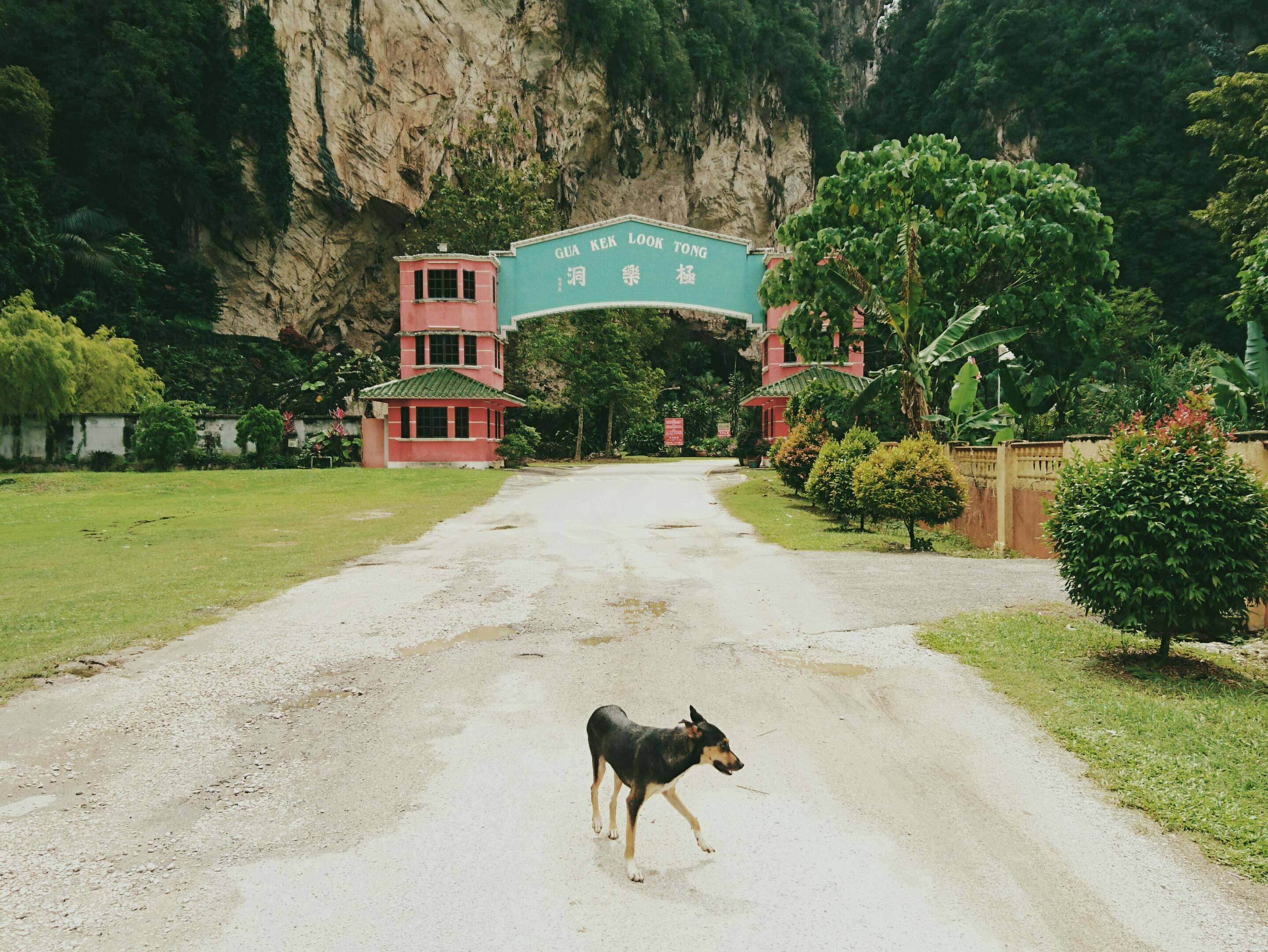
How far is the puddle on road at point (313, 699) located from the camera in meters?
6.33

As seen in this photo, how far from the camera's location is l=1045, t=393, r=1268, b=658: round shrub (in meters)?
6.51

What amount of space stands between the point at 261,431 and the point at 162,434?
3575 mm

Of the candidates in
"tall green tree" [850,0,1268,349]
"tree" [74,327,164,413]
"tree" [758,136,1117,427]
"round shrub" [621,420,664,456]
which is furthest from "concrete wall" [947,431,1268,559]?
"tall green tree" [850,0,1268,349]

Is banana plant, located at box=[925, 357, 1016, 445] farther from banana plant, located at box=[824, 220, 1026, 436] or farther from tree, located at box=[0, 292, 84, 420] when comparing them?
tree, located at box=[0, 292, 84, 420]

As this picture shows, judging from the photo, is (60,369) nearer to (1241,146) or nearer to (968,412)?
(968,412)

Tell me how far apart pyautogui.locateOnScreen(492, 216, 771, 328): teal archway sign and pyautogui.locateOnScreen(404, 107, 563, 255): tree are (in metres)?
8.12

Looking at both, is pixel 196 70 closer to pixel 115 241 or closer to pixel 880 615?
pixel 115 241

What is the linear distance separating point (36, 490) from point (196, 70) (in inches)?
1051

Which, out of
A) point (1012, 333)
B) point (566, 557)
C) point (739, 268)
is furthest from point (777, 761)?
point (739, 268)

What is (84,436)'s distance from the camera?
31375 mm

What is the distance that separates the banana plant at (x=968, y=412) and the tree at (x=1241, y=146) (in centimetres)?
1912

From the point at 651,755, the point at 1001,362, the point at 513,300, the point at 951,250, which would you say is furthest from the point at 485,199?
the point at 651,755

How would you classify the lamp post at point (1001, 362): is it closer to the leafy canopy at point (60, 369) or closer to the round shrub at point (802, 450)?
the round shrub at point (802, 450)

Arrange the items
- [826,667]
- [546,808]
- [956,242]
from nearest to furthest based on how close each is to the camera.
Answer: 1. [546,808]
2. [826,667]
3. [956,242]
